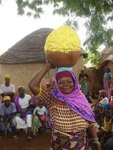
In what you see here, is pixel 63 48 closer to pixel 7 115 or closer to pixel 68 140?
pixel 68 140

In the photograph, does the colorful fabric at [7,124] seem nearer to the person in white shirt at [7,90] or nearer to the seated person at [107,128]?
the person in white shirt at [7,90]

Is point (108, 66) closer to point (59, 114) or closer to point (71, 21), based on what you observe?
point (71, 21)

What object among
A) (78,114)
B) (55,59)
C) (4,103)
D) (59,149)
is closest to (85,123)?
(78,114)

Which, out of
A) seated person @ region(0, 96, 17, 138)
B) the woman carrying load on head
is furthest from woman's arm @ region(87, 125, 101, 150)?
seated person @ region(0, 96, 17, 138)

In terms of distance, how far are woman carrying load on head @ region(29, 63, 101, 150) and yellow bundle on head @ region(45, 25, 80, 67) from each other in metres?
0.11

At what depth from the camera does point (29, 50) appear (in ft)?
50.2

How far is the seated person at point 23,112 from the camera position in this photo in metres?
9.25

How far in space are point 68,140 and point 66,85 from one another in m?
0.52

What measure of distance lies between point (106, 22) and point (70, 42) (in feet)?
19.3

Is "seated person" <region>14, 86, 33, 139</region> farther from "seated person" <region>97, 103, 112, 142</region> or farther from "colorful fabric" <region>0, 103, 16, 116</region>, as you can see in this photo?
"seated person" <region>97, 103, 112, 142</region>

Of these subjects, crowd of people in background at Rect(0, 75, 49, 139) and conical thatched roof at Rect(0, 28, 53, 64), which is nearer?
crowd of people in background at Rect(0, 75, 49, 139)

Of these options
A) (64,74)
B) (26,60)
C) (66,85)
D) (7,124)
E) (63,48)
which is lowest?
(7,124)

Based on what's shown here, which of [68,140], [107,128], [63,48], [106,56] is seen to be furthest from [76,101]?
[106,56]

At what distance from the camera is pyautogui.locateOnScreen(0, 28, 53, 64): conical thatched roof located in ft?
48.7
